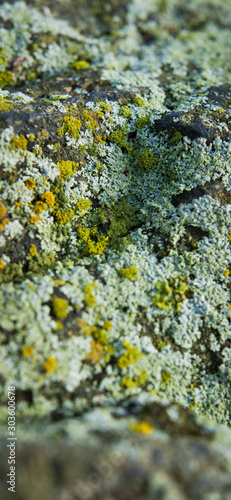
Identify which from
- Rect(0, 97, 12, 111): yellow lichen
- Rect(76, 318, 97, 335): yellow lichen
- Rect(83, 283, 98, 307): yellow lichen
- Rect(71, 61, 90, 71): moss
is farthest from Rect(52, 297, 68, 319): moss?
Rect(71, 61, 90, 71): moss


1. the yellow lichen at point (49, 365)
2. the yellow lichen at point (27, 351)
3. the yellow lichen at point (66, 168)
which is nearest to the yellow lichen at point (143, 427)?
the yellow lichen at point (49, 365)

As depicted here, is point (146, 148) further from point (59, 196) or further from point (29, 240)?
point (29, 240)

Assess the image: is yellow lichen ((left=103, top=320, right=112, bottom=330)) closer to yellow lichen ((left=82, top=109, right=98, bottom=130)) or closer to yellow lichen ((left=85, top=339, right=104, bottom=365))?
yellow lichen ((left=85, top=339, right=104, bottom=365))

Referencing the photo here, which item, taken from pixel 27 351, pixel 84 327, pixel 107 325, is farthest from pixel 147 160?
pixel 27 351

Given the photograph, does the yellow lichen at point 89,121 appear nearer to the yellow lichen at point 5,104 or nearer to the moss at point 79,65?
the yellow lichen at point 5,104

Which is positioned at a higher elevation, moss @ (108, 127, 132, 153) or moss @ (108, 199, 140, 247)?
moss @ (108, 127, 132, 153)

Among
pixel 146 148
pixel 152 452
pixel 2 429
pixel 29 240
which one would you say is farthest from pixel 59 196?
pixel 152 452
